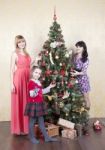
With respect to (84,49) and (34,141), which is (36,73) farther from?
(84,49)

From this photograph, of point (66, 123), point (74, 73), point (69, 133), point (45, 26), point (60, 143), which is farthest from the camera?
point (45, 26)

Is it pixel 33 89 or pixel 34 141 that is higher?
pixel 33 89

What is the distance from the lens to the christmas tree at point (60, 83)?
17.0 feet

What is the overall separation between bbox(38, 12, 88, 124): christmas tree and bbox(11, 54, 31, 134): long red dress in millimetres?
266

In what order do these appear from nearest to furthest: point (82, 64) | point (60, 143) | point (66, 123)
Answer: point (60, 143)
point (66, 123)
point (82, 64)

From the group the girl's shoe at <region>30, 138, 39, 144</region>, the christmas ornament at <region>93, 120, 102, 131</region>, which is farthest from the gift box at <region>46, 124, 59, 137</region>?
the christmas ornament at <region>93, 120, 102, 131</region>

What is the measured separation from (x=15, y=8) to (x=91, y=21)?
1.50m

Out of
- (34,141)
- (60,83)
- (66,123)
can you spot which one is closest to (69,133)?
(66,123)

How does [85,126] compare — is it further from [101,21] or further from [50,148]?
[101,21]

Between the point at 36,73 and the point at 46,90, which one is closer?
the point at 36,73

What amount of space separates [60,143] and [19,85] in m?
1.20

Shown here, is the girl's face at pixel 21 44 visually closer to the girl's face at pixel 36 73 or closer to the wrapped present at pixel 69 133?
the girl's face at pixel 36 73

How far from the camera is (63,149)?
4.40 metres

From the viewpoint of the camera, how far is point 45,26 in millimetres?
6199
